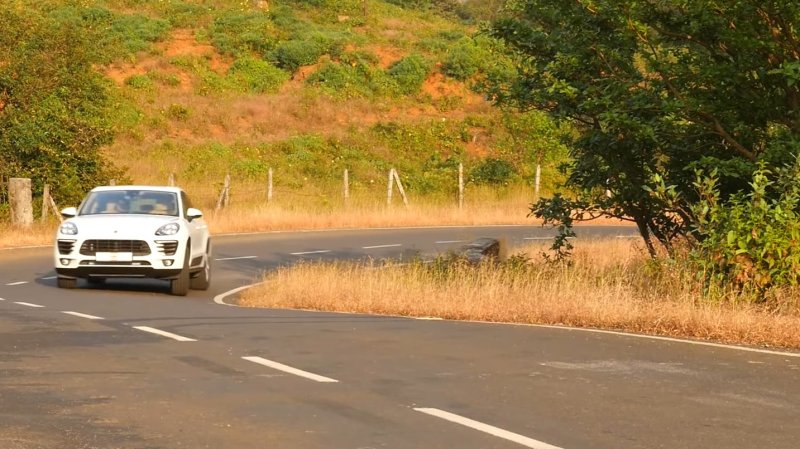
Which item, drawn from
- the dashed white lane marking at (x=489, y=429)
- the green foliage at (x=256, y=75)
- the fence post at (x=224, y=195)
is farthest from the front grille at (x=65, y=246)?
the green foliage at (x=256, y=75)

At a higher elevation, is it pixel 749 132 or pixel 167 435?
pixel 749 132

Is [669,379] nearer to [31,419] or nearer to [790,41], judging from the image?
[31,419]

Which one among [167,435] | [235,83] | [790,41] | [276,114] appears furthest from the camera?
[235,83]

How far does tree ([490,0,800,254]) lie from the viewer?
17.7 m

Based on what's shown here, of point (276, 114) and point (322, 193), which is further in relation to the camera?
point (276, 114)

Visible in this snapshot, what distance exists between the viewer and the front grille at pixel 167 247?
71.0 feet

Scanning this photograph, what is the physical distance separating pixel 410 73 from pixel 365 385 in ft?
220

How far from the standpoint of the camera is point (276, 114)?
68.6 meters

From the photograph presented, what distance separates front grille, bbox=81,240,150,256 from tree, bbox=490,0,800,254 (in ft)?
18.3

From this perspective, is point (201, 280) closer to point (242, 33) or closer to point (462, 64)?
point (462, 64)

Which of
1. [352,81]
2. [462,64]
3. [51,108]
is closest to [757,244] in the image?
[51,108]

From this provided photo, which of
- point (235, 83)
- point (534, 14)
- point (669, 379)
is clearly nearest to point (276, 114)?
point (235, 83)

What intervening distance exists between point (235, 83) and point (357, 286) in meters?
55.2

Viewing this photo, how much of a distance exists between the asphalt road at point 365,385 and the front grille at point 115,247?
388 centimetres
